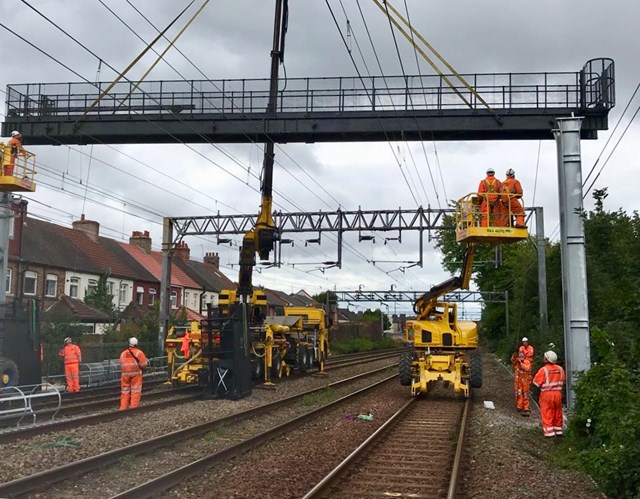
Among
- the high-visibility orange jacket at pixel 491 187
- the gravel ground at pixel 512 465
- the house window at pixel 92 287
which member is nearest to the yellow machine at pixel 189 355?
the gravel ground at pixel 512 465

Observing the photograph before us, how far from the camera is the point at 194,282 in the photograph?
5612cm

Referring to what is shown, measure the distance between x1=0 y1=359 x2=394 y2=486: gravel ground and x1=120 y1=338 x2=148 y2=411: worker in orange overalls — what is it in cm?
64

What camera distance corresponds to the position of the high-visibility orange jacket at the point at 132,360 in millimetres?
15062

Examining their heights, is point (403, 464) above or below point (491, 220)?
below

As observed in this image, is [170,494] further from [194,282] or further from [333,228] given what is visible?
[194,282]

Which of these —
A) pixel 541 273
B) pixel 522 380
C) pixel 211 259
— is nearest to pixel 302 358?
pixel 541 273

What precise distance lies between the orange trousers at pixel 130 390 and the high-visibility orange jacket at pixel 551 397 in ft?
28.6

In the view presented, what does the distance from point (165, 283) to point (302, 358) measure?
23.0 feet

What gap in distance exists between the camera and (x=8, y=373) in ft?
50.8

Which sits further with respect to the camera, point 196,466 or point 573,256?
point 573,256

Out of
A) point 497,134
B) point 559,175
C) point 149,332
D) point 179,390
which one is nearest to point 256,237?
point 179,390

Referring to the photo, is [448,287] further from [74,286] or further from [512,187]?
[74,286]

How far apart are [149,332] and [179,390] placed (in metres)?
12.1

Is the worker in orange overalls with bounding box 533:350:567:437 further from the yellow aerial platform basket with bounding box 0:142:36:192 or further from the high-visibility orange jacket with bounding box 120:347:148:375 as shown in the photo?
the yellow aerial platform basket with bounding box 0:142:36:192
